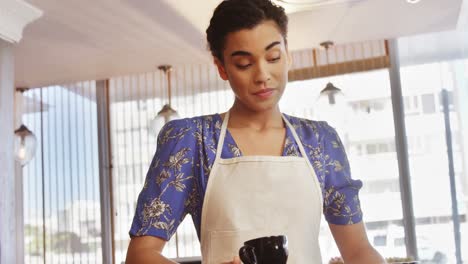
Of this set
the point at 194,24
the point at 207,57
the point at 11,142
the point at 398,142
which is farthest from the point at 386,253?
the point at 11,142

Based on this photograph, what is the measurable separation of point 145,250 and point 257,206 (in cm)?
20

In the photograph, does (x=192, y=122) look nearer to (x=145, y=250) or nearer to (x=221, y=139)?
(x=221, y=139)

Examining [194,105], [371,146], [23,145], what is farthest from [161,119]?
[371,146]

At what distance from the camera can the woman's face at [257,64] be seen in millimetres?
1071

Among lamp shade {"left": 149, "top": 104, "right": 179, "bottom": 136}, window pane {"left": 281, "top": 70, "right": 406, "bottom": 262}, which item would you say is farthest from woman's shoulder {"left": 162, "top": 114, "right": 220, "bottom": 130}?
window pane {"left": 281, "top": 70, "right": 406, "bottom": 262}

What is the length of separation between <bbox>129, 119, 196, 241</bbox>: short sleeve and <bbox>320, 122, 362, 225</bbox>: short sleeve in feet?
0.83

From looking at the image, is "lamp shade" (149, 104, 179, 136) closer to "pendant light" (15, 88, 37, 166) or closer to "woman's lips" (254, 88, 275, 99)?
"pendant light" (15, 88, 37, 166)

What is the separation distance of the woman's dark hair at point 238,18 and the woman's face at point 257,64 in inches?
0.4

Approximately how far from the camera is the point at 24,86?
20.4 ft

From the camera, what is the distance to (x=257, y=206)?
1.08 metres

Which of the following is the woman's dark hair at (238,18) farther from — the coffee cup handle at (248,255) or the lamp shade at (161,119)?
the lamp shade at (161,119)

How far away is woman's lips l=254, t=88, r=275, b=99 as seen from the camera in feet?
3.55

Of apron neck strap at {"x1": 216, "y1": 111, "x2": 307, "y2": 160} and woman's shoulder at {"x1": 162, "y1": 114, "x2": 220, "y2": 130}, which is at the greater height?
woman's shoulder at {"x1": 162, "y1": 114, "x2": 220, "y2": 130}

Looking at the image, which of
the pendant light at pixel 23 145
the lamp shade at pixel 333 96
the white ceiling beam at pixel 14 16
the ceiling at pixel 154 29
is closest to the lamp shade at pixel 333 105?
the lamp shade at pixel 333 96
